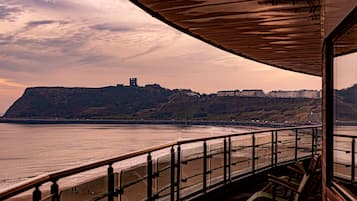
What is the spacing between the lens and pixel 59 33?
278ft

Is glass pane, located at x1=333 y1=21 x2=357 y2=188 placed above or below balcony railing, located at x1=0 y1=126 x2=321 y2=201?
above

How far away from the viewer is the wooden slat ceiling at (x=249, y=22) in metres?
4.40

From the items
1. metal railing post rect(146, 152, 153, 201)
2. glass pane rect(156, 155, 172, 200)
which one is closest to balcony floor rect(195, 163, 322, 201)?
glass pane rect(156, 155, 172, 200)

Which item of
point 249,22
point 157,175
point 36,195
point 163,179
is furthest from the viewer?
point 249,22

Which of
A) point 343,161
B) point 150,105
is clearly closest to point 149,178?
point 343,161

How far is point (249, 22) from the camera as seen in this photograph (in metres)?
5.31

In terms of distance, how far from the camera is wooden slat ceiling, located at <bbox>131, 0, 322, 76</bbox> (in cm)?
440

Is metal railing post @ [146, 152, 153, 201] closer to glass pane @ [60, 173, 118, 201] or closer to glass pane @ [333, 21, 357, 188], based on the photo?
glass pane @ [60, 173, 118, 201]

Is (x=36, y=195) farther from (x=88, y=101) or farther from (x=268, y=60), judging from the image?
(x=88, y=101)

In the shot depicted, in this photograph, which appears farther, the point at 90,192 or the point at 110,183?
the point at 90,192

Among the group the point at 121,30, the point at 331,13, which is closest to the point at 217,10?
the point at 331,13

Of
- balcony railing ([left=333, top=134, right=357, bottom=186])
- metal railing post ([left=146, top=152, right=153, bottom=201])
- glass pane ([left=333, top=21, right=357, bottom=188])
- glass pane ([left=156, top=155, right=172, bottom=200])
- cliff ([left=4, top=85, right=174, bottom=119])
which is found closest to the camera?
glass pane ([left=333, top=21, right=357, bottom=188])

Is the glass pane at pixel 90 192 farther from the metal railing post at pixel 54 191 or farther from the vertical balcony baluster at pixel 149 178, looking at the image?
the vertical balcony baluster at pixel 149 178

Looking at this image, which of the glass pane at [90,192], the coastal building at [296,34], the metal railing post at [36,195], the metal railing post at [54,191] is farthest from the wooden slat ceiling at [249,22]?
the metal railing post at [36,195]
